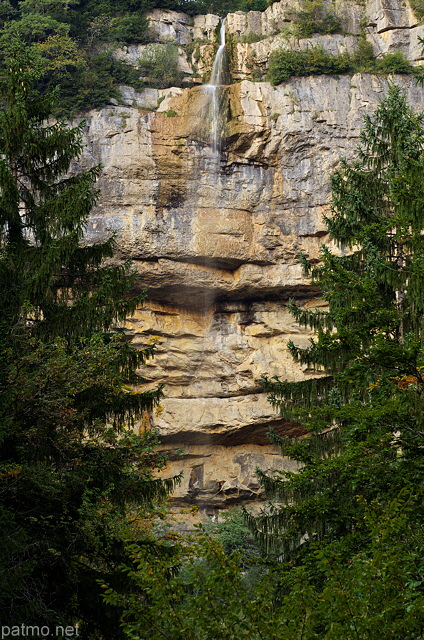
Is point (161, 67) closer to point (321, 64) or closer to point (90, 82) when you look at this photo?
point (90, 82)

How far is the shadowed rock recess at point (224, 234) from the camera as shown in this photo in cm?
2691


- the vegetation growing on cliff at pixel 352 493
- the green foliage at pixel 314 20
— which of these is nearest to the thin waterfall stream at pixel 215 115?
the green foliage at pixel 314 20

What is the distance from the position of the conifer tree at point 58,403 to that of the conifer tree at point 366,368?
7.24 feet

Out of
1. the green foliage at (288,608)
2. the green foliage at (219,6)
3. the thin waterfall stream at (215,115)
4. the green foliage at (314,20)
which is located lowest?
the green foliage at (288,608)

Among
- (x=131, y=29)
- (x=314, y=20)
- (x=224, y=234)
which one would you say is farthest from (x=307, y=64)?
(x=131, y=29)

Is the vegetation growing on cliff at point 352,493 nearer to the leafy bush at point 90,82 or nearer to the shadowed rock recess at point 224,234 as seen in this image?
the shadowed rock recess at point 224,234

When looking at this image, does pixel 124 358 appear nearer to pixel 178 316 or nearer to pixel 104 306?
pixel 104 306

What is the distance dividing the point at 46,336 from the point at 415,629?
20.7ft

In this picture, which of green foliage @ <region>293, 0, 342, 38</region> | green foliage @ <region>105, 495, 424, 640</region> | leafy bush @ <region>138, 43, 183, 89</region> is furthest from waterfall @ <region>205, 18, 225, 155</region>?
green foliage @ <region>105, 495, 424, 640</region>

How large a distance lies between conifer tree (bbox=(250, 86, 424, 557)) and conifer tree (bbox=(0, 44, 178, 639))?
7.24ft

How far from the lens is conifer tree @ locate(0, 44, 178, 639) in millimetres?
7527

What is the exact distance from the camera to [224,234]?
2731cm

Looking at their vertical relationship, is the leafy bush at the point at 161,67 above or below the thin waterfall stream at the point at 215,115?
above

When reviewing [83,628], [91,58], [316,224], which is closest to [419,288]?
[83,628]
